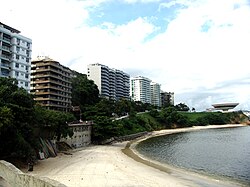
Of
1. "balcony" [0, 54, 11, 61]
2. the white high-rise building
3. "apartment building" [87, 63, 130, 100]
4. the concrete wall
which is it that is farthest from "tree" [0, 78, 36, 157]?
"apartment building" [87, 63, 130, 100]

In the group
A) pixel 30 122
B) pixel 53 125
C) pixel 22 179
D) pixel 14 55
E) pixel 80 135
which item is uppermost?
pixel 14 55

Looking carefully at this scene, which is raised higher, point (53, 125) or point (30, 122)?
point (30, 122)

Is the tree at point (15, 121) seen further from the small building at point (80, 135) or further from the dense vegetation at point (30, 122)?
the small building at point (80, 135)

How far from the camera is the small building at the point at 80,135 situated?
59.1 metres

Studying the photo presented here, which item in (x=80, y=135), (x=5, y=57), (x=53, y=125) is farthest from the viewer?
(x=5, y=57)

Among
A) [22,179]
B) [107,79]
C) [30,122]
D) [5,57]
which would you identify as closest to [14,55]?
[5,57]

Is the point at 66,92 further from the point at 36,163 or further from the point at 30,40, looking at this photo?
the point at 36,163

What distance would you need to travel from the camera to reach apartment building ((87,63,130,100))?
16825cm

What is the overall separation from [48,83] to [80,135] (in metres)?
39.8

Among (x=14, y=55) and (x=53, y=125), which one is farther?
(x=14, y=55)

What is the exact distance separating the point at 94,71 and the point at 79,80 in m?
54.7

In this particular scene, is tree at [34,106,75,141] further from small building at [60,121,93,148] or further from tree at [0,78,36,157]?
tree at [0,78,36,157]

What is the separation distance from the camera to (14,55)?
77.4m

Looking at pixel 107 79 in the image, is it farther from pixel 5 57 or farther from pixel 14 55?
pixel 5 57
